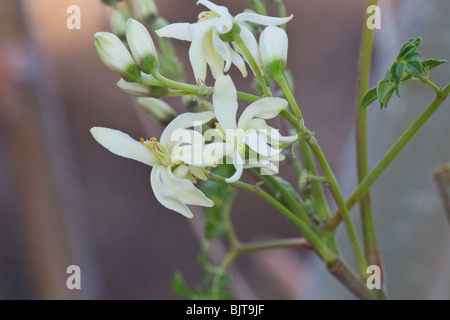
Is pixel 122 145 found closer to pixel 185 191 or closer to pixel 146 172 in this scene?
pixel 185 191

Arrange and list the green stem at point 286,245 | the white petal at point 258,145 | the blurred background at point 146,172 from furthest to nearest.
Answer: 1. the blurred background at point 146,172
2. the green stem at point 286,245
3. the white petal at point 258,145

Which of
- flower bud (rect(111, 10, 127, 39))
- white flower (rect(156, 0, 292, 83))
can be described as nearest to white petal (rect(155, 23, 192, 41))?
white flower (rect(156, 0, 292, 83))

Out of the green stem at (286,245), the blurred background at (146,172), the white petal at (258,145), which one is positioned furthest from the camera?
the blurred background at (146,172)

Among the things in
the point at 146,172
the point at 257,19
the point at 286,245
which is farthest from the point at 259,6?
the point at 146,172

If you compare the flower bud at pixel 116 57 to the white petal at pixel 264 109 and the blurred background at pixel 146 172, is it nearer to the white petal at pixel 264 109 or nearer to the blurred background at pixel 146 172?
the white petal at pixel 264 109

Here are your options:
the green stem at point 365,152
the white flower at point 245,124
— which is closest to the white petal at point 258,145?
the white flower at point 245,124

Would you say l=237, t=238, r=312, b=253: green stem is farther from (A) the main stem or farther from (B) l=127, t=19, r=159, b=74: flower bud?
(B) l=127, t=19, r=159, b=74: flower bud
